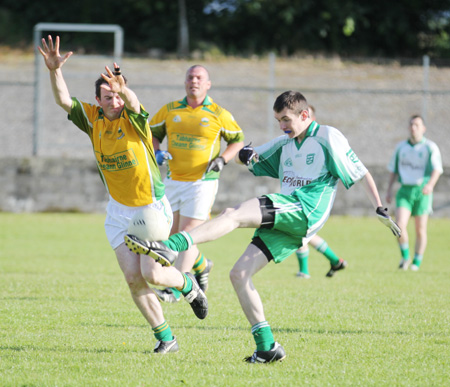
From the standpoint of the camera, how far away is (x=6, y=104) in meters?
23.9

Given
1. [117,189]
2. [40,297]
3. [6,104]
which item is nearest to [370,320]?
[117,189]

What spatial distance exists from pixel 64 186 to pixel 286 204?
12127 millimetres

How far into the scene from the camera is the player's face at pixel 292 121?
16.1 ft

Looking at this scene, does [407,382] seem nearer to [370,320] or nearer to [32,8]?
[370,320]

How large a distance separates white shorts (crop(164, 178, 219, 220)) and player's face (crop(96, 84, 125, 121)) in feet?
8.25

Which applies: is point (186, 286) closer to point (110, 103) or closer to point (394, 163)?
point (110, 103)

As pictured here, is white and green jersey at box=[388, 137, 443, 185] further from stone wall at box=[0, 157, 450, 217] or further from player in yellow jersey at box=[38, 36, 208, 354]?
player in yellow jersey at box=[38, 36, 208, 354]

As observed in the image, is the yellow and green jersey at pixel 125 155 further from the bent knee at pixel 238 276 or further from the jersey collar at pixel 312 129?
the jersey collar at pixel 312 129

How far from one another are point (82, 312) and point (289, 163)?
2.66m

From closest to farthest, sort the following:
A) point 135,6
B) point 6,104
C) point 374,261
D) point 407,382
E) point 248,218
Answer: point 407,382 → point 248,218 → point 374,261 → point 6,104 → point 135,6

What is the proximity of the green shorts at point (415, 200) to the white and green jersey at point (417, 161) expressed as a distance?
112mm

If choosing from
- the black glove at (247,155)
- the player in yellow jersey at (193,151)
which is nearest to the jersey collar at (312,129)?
the black glove at (247,155)

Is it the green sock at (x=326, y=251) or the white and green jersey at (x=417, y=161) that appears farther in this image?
the white and green jersey at (x=417, y=161)

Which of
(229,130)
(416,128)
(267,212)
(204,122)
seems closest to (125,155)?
(267,212)
